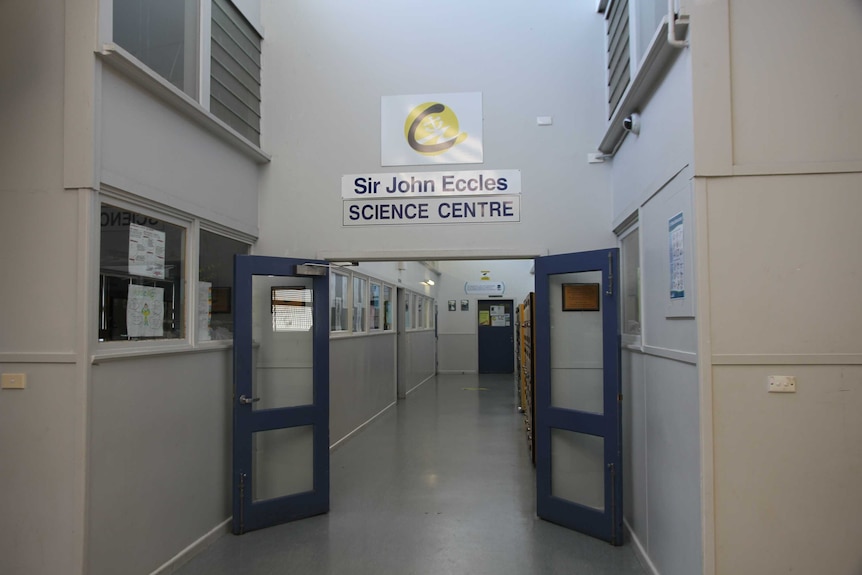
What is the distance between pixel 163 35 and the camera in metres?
3.74

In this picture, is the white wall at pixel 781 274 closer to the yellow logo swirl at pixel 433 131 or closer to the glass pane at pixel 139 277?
the yellow logo swirl at pixel 433 131

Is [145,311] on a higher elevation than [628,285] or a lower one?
lower

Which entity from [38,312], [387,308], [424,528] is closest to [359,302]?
[387,308]

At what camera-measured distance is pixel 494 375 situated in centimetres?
1544

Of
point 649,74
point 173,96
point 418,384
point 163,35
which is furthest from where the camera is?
point 418,384

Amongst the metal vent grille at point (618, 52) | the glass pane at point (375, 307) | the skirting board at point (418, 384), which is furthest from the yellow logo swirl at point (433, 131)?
the skirting board at point (418, 384)

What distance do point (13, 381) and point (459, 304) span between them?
1325 centimetres

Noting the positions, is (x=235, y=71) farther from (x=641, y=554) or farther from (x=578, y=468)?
(x=641, y=554)

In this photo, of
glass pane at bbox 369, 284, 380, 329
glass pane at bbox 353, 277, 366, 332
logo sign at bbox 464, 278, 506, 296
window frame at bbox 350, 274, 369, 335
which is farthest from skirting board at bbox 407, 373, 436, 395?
glass pane at bbox 353, 277, 366, 332

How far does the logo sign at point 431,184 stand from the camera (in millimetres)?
4625

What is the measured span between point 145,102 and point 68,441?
187 cm

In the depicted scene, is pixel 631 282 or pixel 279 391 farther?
pixel 279 391

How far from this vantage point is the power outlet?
99.3 inches

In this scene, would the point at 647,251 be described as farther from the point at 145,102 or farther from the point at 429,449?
the point at 429,449
